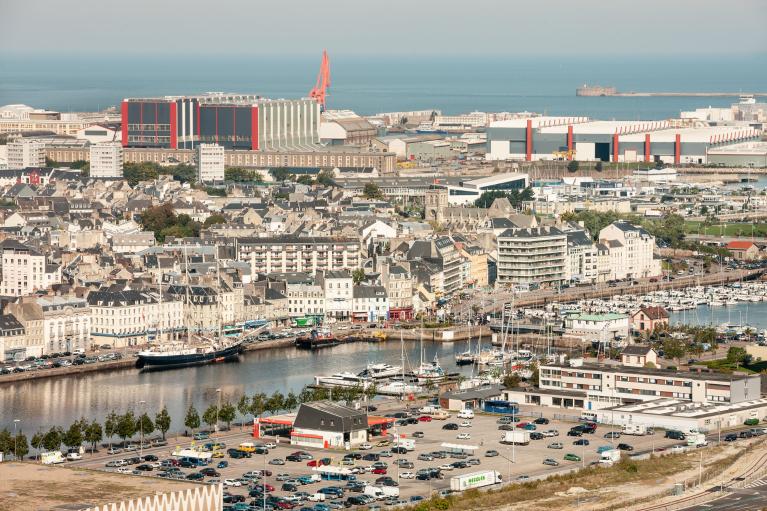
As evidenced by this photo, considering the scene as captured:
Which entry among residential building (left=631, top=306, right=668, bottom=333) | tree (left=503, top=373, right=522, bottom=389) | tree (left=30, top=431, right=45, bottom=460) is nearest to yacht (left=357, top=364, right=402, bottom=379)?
tree (left=503, top=373, right=522, bottom=389)

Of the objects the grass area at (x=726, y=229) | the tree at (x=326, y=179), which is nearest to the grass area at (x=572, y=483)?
the grass area at (x=726, y=229)

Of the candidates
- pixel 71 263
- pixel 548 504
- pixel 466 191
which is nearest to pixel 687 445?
pixel 548 504

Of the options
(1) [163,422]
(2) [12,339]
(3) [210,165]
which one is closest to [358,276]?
(2) [12,339]

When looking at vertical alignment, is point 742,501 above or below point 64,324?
below

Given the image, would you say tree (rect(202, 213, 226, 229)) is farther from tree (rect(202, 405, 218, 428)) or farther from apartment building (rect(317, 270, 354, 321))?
tree (rect(202, 405, 218, 428))

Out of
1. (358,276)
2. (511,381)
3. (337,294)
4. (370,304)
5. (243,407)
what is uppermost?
(358,276)

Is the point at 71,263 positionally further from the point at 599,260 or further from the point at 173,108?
the point at 173,108

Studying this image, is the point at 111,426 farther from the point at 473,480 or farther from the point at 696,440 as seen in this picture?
the point at 696,440
